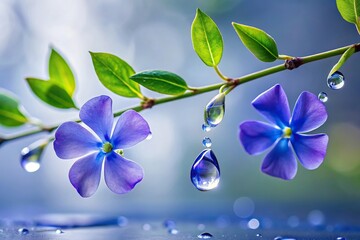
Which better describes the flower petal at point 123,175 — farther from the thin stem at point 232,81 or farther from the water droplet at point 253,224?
the water droplet at point 253,224

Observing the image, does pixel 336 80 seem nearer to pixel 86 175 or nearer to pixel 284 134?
pixel 284 134

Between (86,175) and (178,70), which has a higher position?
(178,70)

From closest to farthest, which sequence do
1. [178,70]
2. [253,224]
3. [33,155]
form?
[33,155]
[253,224]
[178,70]

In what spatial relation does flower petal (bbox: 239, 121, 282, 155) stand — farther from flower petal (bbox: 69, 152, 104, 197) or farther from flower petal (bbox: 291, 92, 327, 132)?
flower petal (bbox: 69, 152, 104, 197)

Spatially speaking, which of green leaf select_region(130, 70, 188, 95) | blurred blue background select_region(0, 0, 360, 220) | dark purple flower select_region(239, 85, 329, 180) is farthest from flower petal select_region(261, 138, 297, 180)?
blurred blue background select_region(0, 0, 360, 220)

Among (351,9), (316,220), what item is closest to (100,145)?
(351,9)

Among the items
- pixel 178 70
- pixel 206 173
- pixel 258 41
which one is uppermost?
pixel 178 70
